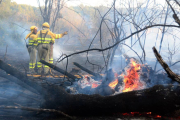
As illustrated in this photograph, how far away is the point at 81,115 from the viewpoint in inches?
94.4

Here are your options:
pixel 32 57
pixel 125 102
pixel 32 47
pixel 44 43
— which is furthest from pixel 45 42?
pixel 125 102

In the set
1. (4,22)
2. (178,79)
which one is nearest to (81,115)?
(178,79)

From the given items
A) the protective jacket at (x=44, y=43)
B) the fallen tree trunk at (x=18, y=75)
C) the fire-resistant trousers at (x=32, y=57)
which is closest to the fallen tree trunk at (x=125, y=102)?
the fallen tree trunk at (x=18, y=75)

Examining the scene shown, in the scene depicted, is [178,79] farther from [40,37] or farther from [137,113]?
[40,37]

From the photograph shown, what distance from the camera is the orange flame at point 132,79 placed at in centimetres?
331

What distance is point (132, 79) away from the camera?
3531 millimetres

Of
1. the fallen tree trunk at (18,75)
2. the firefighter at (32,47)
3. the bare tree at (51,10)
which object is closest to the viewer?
the fallen tree trunk at (18,75)

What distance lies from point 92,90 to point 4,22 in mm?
16228

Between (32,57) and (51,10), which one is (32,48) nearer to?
(32,57)

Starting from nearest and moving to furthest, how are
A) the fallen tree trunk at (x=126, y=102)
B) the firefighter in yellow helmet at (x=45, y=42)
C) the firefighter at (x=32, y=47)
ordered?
the fallen tree trunk at (x=126, y=102)
the firefighter in yellow helmet at (x=45, y=42)
the firefighter at (x=32, y=47)

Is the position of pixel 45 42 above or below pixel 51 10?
below

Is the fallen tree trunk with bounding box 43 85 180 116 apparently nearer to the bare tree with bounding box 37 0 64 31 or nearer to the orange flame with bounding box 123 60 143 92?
the orange flame with bounding box 123 60 143 92

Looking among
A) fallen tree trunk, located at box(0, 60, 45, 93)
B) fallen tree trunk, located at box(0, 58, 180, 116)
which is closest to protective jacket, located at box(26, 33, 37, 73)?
fallen tree trunk, located at box(0, 60, 45, 93)

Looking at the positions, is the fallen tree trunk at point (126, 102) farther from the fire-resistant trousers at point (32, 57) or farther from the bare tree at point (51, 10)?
the fire-resistant trousers at point (32, 57)
